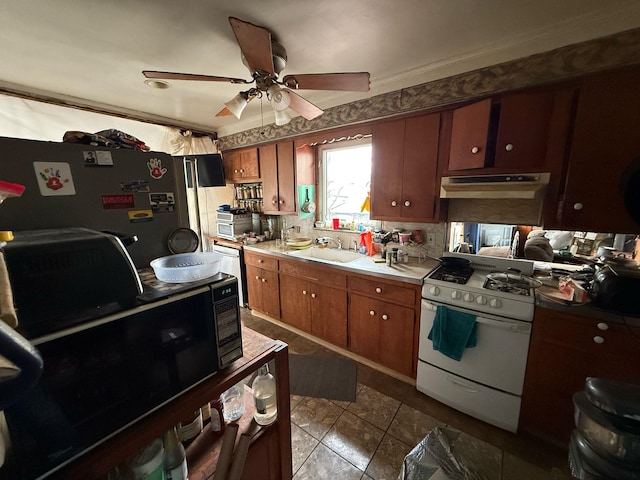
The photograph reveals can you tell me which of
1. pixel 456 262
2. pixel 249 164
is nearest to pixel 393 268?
pixel 456 262

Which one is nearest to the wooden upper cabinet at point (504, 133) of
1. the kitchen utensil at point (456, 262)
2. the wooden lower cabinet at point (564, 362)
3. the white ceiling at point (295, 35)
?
the white ceiling at point (295, 35)

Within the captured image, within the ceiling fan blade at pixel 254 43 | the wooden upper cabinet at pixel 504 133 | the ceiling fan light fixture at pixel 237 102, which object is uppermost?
the ceiling fan blade at pixel 254 43

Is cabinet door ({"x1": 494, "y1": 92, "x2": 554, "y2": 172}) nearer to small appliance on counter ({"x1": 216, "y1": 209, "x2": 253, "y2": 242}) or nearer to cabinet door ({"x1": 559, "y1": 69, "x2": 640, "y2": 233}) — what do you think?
cabinet door ({"x1": 559, "y1": 69, "x2": 640, "y2": 233})

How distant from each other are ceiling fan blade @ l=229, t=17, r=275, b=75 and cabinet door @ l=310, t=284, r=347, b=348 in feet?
5.77

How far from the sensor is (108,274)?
592mm

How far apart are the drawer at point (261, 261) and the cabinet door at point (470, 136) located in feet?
6.30

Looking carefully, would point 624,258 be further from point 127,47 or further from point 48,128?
point 48,128

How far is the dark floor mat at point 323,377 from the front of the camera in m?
1.96

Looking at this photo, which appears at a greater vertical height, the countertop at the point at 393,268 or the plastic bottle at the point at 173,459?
the countertop at the point at 393,268

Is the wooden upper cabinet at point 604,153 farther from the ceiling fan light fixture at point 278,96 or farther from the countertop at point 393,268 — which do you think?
the ceiling fan light fixture at point 278,96

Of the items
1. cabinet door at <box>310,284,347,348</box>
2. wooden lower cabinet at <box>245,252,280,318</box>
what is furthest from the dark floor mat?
wooden lower cabinet at <box>245,252,280,318</box>

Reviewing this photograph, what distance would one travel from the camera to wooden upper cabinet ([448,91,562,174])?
60.8 inches

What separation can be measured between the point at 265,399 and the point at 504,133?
206cm

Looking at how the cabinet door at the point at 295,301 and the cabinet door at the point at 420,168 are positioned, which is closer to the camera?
the cabinet door at the point at 420,168
